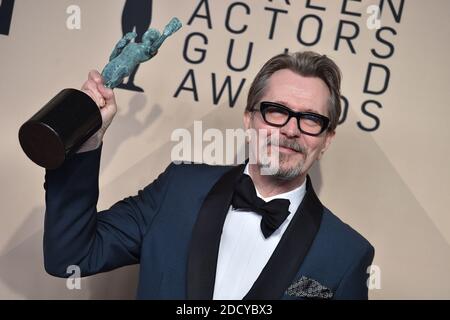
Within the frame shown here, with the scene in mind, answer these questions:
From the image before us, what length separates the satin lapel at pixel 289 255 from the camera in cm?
137

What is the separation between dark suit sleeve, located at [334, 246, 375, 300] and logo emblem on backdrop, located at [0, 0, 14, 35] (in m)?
1.07

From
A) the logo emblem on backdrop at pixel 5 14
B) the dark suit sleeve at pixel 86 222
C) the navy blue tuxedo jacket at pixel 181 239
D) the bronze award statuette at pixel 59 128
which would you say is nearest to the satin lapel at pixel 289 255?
the navy blue tuxedo jacket at pixel 181 239

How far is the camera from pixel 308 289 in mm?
1405

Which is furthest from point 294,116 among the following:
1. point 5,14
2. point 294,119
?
point 5,14

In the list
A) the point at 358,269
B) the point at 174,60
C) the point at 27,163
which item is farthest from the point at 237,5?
the point at 358,269

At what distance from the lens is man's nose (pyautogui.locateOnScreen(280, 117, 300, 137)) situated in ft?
4.79

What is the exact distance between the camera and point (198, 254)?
1.40 m

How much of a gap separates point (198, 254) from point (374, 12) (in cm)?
97

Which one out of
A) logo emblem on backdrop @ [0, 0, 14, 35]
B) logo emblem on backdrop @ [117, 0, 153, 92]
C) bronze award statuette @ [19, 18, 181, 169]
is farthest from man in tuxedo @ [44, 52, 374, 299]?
logo emblem on backdrop @ [0, 0, 14, 35]

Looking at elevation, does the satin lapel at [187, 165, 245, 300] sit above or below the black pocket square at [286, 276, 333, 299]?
above

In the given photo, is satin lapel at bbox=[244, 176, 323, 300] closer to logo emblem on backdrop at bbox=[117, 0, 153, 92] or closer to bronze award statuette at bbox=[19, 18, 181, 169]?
bronze award statuette at bbox=[19, 18, 181, 169]

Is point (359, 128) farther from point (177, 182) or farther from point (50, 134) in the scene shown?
point (50, 134)

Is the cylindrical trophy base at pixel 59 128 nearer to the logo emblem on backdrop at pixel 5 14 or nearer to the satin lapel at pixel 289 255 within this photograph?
the satin lapel at pixel 289 255

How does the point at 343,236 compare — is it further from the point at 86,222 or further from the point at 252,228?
the point at 86,222
